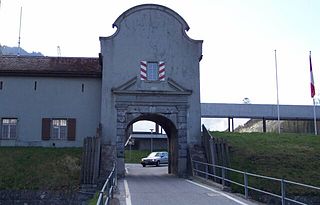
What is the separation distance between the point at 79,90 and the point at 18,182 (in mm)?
9114

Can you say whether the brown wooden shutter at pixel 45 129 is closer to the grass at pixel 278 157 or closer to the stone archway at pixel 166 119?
the stone archway at pixel 166 119

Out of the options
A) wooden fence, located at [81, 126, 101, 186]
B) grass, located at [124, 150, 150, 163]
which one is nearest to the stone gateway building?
wooden fence, located at [81, 126, 101, 186]

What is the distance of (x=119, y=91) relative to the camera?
89.2 feet

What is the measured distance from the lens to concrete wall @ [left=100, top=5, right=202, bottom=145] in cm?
2766

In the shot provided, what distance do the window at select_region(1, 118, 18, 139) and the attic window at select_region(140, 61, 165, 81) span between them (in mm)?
9304

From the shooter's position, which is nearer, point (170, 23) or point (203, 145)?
point (203, 145)

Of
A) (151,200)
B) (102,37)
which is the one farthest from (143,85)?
(151,200)

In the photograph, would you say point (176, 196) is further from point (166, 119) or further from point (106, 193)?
point (166, 119)

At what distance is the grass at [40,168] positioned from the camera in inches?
875

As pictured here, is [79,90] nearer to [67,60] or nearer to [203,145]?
[67,60]

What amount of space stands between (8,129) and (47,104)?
3.05 m

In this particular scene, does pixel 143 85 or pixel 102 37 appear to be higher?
pixel 102 37

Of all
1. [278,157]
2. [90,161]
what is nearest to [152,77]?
[90,161]

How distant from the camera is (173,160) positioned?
28953 millimetres
